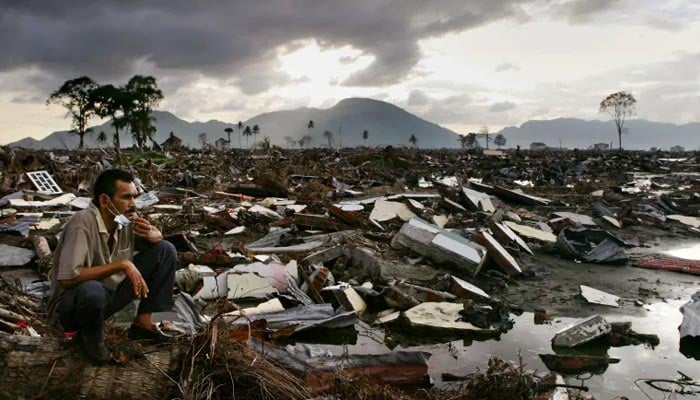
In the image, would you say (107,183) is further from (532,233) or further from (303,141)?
(303,141)

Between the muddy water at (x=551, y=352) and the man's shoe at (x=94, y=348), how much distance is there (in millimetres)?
1809

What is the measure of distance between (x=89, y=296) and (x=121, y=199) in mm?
502

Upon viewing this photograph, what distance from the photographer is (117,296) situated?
2697 millimetres

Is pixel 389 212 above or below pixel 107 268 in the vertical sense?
below

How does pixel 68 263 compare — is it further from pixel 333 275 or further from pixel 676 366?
pixel 676 366

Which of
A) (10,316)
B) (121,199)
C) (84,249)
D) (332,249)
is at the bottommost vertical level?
(332,249)

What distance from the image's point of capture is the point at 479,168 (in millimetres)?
20781

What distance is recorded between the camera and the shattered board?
34.3 feet

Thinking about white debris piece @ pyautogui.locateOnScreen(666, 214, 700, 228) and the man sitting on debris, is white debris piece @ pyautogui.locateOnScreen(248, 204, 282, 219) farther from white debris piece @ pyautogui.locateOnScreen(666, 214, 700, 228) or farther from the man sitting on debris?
white debris piece @ pyautogui.locateOnScreen(666, 214, 700, 228)

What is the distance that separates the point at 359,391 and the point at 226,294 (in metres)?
2.52

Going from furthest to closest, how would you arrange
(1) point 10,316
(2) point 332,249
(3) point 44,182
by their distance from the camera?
1. (3) point 44,182
2. (2) point 332,249
3. (1) point 10,316

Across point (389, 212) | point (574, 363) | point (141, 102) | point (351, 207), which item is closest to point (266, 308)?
point (574, 363)

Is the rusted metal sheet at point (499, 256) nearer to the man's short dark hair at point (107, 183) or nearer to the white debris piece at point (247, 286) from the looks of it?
the white debris piece at point (247, 286)

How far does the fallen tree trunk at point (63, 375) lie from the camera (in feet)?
7.79
